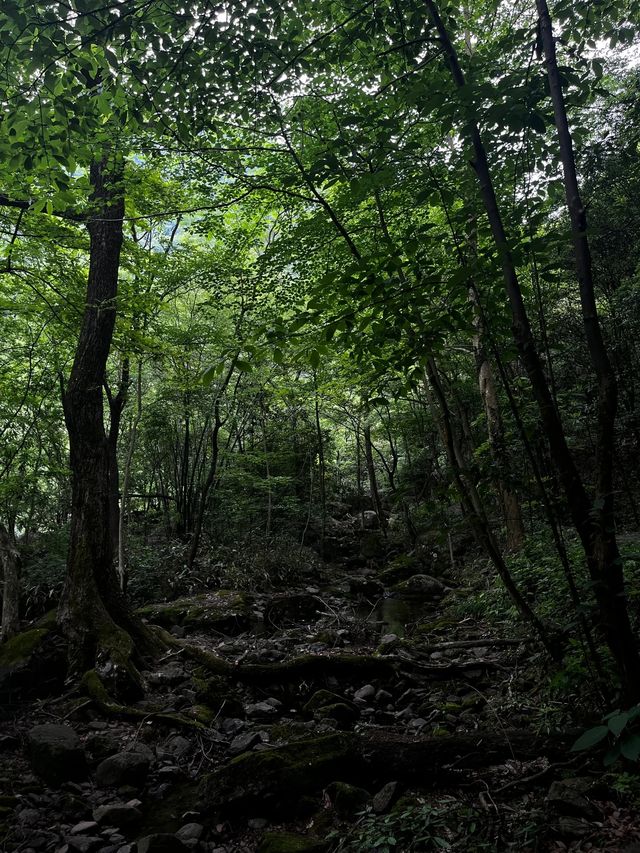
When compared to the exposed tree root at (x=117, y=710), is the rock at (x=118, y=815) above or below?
below

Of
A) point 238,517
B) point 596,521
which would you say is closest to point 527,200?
point 596,521

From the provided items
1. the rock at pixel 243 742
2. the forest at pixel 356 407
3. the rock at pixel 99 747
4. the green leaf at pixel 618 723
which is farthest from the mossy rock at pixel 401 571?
the green leaf at pixel 618 723

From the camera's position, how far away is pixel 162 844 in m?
3.58

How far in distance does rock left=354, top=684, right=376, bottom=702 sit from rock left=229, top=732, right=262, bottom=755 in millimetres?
1498

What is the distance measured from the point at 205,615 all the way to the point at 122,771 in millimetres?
5484

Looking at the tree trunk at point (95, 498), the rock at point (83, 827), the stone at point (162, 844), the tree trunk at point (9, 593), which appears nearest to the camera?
the stone at point (162, 844)

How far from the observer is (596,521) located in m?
2.64

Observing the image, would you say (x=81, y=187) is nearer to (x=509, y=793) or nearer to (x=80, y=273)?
(x=80, y=273)

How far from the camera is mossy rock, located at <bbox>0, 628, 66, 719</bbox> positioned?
6.25 meters

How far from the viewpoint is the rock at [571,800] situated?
292 cm

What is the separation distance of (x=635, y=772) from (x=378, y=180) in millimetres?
3848

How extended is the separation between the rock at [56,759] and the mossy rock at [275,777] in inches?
53.4

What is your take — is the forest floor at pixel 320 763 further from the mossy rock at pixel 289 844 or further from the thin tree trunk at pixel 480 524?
the thin tree trunk at pixel 480 524

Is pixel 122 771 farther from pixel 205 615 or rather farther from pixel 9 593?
pixel 205 615
